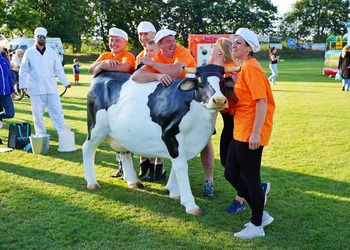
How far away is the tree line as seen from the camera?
45250 millimetres

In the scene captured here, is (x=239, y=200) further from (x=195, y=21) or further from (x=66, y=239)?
(x=195, y=21)

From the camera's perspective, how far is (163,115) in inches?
153

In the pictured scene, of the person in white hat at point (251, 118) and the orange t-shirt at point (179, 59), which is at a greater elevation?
the orange t-shirt at point (179, 59)

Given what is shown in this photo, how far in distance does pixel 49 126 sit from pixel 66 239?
6099mm

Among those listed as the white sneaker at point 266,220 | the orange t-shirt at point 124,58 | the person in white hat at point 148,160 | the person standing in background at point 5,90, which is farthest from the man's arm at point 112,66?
the person standing in background at point 5,90

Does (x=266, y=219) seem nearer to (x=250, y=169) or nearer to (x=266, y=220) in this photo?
(x=266, y=220)

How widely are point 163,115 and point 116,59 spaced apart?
4.71 ft

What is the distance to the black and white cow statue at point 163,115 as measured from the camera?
360 cm

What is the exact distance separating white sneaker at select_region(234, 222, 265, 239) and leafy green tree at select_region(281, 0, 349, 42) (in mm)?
75563

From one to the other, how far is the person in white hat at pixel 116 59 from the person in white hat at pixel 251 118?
1770 millimetres

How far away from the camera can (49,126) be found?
902 cm

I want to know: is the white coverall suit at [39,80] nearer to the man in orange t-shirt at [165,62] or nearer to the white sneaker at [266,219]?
the man in orange t-shirt at [165,62]

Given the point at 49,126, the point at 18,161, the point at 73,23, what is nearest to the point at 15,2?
the point at 73,23

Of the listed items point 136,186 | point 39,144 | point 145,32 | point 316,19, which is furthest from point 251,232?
point 316,19
